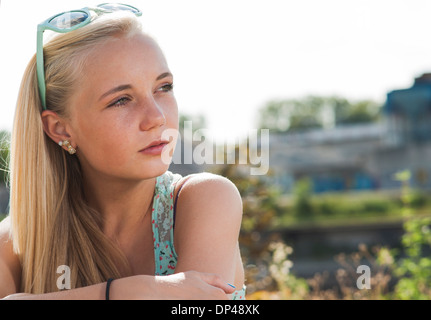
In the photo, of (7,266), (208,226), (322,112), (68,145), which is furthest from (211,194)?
(322,112)

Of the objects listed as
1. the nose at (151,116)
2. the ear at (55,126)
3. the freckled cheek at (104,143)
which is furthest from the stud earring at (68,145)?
the nose at (151,116)

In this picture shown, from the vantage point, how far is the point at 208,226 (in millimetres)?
1937

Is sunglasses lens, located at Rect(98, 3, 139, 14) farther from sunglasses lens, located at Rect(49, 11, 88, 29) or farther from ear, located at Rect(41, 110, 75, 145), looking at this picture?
ear, located at Rect(41, 110, 75, 145)

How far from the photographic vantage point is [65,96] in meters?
2.18

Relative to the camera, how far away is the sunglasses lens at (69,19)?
6.95 ft

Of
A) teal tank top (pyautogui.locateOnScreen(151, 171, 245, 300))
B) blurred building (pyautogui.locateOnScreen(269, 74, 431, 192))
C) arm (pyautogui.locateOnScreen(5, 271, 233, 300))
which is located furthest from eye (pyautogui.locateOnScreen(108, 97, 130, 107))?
blurred building (pyautogui.locateOnScreen(269, 74, 431, 192))

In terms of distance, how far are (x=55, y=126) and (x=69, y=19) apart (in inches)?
18.3

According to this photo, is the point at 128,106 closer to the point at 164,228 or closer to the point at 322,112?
the point at 164,228

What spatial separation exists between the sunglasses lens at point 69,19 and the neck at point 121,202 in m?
0.65

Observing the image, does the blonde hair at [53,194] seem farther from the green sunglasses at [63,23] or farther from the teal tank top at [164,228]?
the teal tank top at [164,228]

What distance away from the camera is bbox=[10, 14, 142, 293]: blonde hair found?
2.11 metres
